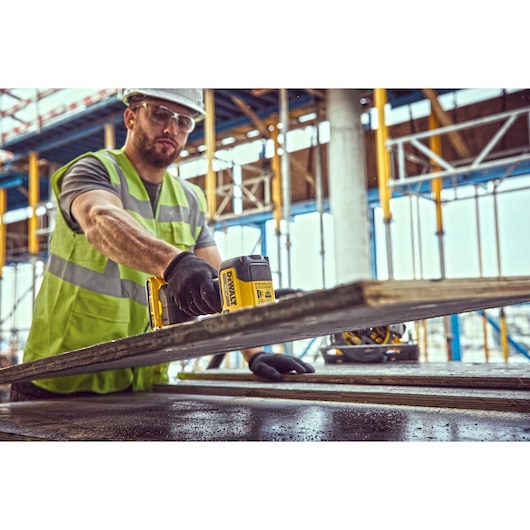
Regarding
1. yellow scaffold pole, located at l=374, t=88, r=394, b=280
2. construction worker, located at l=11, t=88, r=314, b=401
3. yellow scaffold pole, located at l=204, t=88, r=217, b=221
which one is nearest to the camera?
construction worker, located at l=11, t=88, r=314, b=401

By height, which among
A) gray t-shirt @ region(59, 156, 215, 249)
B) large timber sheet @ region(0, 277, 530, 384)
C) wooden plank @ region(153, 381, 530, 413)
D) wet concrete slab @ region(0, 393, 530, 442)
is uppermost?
gray t-shirt @ region(59, 156, 215, 249)

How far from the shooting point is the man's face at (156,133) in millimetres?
2848

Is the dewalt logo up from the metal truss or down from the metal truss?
down

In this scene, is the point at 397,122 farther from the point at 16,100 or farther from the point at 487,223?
the point at 16,100

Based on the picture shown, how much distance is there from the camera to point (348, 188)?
676 cm

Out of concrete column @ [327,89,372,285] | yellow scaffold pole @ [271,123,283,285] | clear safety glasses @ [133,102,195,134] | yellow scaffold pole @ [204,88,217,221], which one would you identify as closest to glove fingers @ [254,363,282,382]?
clear safety glasses @ [133,102,195,134]

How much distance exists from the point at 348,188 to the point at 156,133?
13.7 feet

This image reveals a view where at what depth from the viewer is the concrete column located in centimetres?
658

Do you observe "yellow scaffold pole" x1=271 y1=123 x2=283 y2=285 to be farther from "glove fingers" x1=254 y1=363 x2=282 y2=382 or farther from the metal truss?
"glove fingers" x1=254 y1=363 x2=282 y2=382

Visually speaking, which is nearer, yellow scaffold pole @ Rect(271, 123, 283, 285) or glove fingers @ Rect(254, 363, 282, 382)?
glove fingers @ Rect(254, 363, 282, 382)

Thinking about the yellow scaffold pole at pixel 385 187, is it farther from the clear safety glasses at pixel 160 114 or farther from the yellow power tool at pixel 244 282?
the yellow power tool at pixel 244 282

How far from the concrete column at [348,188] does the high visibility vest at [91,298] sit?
392 cm

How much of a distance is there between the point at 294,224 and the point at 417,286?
315 inches

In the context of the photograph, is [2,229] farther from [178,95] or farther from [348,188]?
[178,95]
